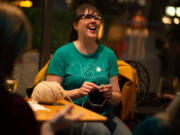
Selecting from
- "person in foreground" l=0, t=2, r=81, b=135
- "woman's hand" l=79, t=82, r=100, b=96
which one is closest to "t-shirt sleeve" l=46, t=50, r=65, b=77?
"woman's hand" l=79, t=82, r=100, b=96

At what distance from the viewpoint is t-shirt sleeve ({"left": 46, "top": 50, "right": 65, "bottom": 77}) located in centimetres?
263

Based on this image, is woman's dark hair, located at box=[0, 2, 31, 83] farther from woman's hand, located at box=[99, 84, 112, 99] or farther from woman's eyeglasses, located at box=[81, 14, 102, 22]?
woman's eyeglasses, located at box=[81, 14, 102, 22]

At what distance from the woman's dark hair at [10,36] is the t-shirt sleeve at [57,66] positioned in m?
1.29

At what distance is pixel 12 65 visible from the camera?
1.32 meters

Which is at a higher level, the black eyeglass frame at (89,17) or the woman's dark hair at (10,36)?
the black eyeglass frame at (89,17)

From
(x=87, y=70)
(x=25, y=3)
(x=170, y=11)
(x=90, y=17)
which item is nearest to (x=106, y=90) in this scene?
(x=87, y=70)

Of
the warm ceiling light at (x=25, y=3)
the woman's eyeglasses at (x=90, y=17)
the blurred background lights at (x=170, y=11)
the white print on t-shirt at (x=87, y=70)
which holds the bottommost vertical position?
the white print on t-shirt at (x=87, y=70)

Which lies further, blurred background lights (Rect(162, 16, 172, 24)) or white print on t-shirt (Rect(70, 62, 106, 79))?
blurred background lights (Rect(162, 16, 172, 24))

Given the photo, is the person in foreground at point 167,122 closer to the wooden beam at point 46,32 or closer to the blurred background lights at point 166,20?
the wooden beam at point 46,32

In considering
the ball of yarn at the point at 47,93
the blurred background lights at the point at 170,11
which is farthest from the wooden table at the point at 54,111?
the blurred background lights at the point at 170,11

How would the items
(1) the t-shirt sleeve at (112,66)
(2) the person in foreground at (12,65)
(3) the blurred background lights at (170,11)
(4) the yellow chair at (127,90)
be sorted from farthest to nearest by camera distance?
(3) the blurred background lights at (170,11) → (4) the yellow chair at (127,90) → (1) the t-shirt sleeve at (112,66) → (2) the person in foreground at (12,65)

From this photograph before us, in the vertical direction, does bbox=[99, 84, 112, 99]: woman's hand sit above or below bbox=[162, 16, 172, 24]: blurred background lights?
below

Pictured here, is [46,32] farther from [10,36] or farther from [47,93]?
[10,36]

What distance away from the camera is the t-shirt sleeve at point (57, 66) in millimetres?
2631
